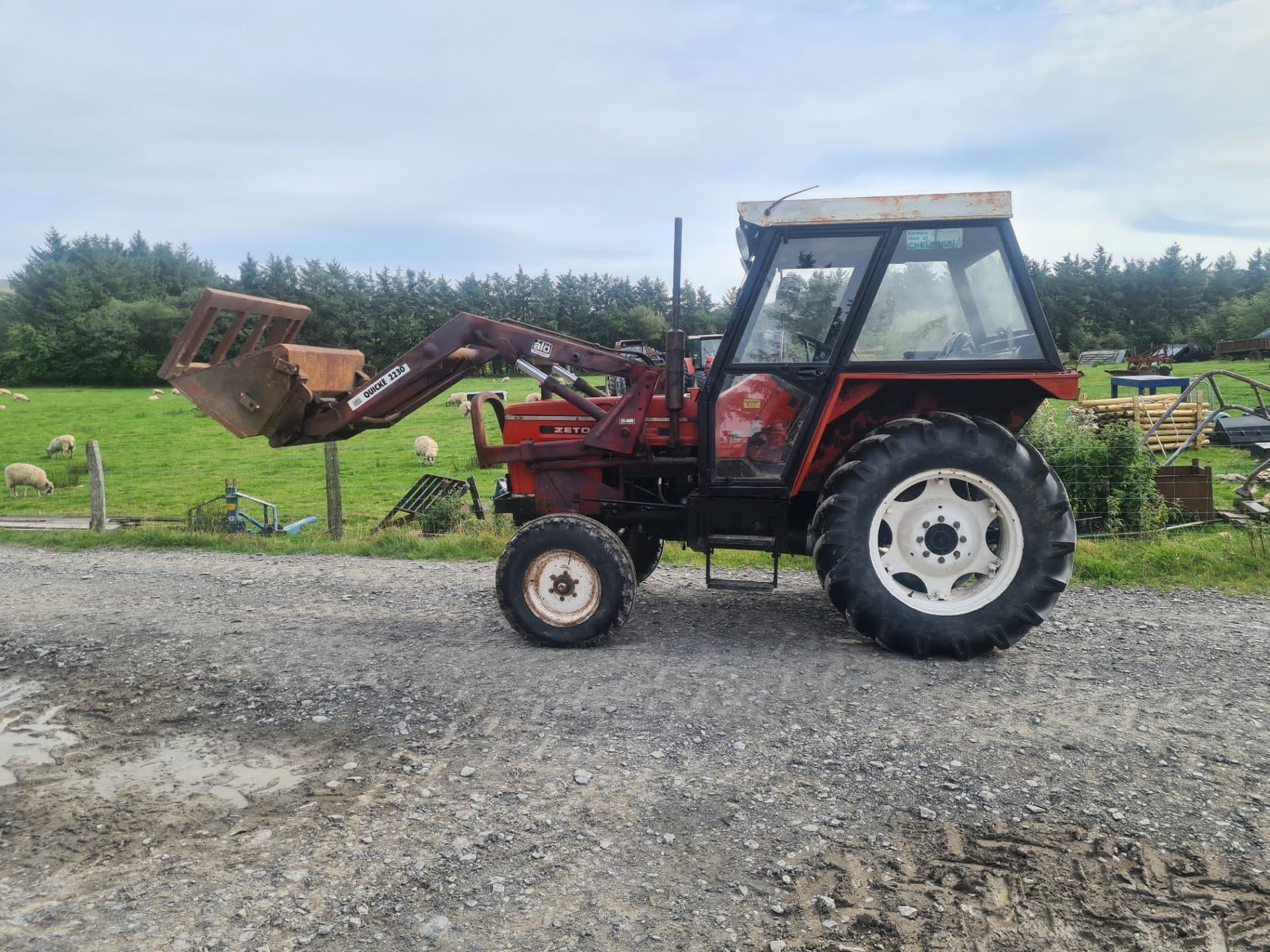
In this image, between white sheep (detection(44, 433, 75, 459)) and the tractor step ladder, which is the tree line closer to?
white sheep (detection(44, 433, 75, 459))

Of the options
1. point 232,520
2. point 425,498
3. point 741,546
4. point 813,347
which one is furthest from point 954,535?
point 232,520

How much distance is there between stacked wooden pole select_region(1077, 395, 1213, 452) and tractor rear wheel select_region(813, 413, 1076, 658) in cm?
1192

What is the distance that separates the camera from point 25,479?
19562 millimetres

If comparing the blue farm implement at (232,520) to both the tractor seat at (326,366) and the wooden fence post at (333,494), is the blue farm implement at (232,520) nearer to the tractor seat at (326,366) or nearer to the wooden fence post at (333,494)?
the wooden fence post at (333,494)

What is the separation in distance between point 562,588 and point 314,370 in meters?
2.39

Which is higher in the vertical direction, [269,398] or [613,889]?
[269,398]

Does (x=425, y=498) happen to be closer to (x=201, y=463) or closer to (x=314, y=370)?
(x=314, y=370)

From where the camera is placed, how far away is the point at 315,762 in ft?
13.6

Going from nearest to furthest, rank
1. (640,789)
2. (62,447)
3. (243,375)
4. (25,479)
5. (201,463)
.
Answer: (640,789)
(243,375)
(25,479)
(201,463)
(62,447)

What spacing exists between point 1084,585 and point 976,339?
9.66ft

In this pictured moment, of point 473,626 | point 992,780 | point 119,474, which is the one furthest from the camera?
point 119,474

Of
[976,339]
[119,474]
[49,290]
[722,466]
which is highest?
[49,290]

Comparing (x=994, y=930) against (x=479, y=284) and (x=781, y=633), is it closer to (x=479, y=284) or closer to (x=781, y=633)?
(x=781, y=633)

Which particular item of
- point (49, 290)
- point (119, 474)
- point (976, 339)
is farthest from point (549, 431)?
point (49, 290)
